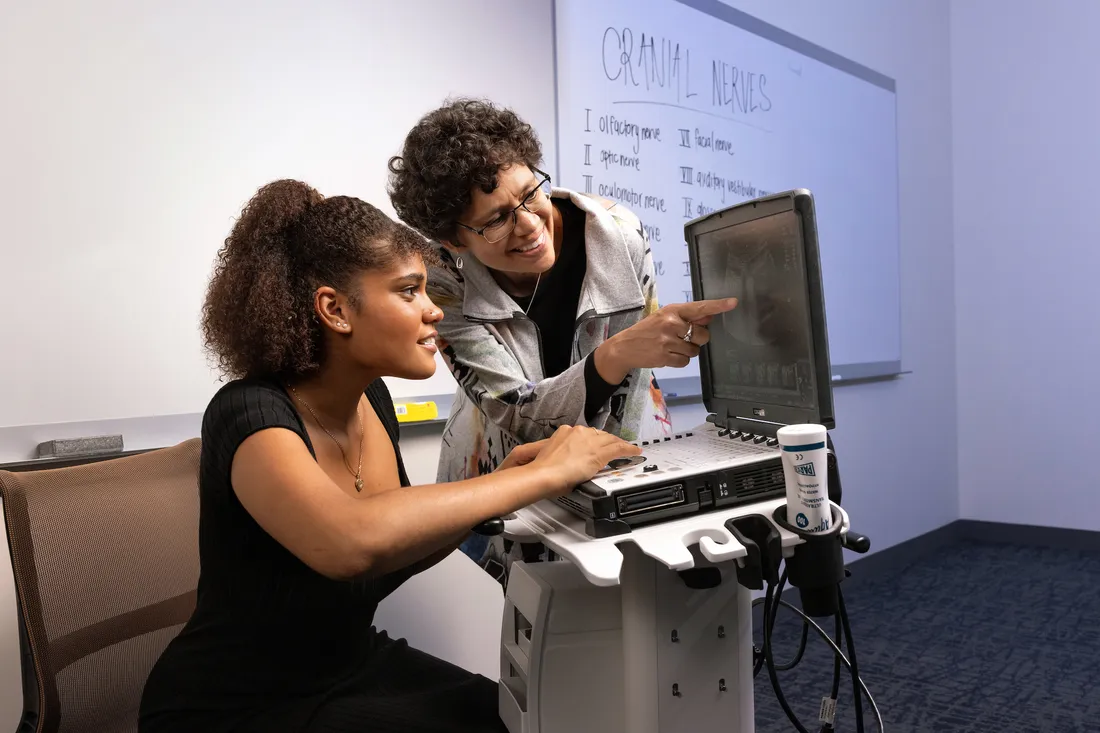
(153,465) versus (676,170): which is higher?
(676,170)

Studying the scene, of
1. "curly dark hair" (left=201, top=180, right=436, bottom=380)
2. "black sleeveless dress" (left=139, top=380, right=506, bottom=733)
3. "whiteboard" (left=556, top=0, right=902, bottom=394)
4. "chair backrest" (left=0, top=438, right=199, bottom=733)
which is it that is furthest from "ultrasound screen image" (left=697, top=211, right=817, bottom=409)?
"whiteboard" (left=556, top=0, right=902, bottom=394)

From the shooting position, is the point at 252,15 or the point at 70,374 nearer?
the point at 70,374

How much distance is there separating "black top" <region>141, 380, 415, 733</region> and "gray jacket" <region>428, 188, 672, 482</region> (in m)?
0.40

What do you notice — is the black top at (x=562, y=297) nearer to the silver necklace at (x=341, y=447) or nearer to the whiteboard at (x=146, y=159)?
the silver necklace at (x=341, y=447)

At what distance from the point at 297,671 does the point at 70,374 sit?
2.44 ft

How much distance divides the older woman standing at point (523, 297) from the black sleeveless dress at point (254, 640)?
1.30 ft

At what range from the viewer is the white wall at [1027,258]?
11.6ft

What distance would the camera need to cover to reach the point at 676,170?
98.5 inches

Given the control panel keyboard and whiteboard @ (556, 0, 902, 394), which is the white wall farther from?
the control panel keyboard

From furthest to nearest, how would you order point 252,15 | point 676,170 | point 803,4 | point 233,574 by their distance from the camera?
point 803,4 < point 676,170 < point 252,15 < point 233,574

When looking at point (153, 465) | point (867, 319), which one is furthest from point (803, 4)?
point (153, 465)

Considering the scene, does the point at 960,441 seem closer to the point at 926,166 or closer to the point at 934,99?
the point at 926,166

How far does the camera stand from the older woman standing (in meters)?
1.22

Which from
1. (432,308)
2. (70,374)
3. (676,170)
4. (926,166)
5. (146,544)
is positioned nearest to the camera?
(432,308)
